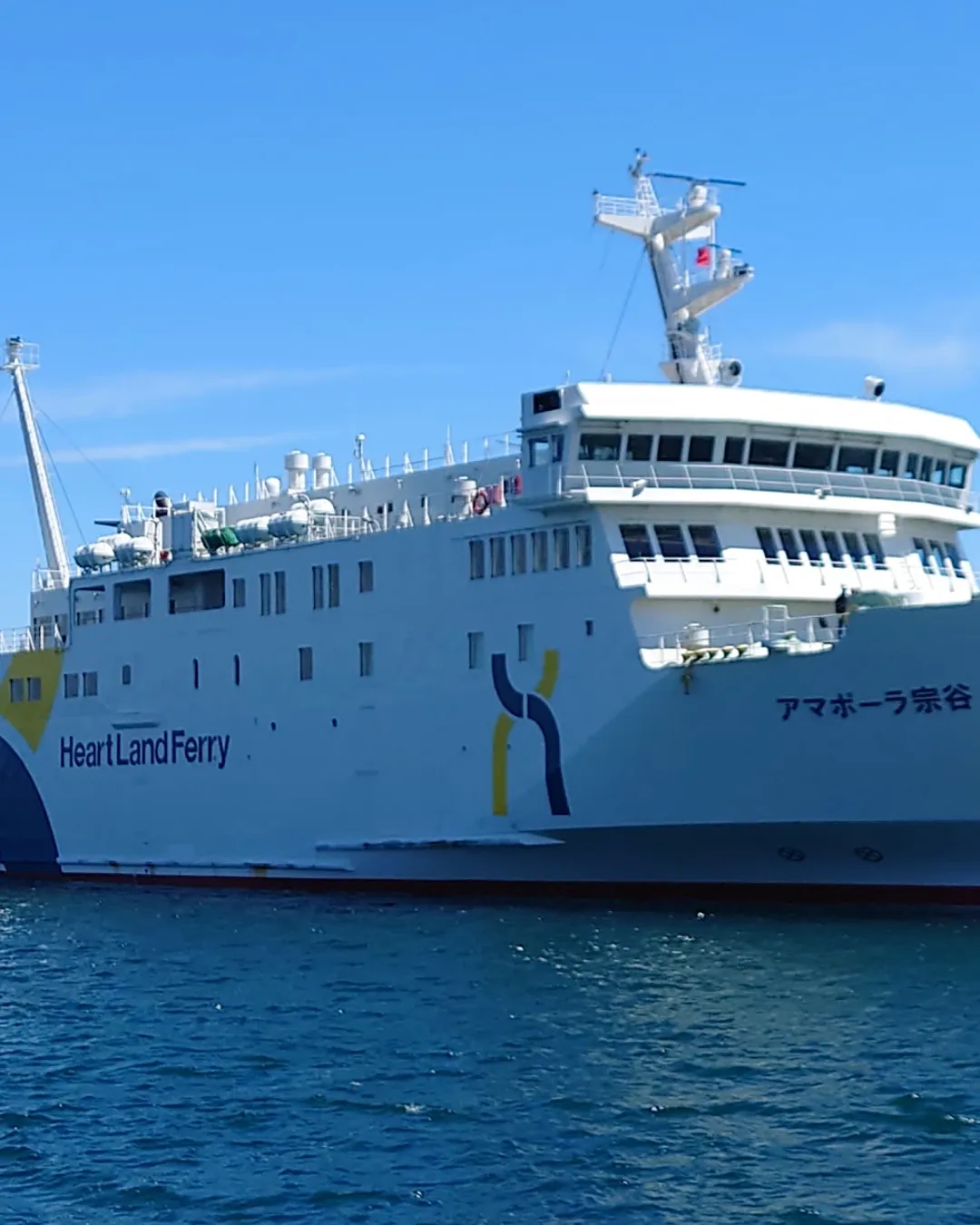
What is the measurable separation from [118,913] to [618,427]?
11.7 meters

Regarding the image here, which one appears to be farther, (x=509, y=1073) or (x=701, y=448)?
(x=701, y=448)

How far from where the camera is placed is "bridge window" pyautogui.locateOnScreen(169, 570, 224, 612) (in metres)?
32.4

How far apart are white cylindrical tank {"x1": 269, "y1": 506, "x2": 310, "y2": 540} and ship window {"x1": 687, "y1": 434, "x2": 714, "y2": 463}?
7.67m

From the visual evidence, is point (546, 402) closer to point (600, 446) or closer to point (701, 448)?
point (600, 446)

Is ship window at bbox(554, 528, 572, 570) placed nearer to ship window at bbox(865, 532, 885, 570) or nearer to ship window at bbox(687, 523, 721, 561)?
ship window at bbox(687, 523, 721, 561)

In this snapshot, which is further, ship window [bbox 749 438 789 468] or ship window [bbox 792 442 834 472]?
ship window [bbox 792 442 834 472]

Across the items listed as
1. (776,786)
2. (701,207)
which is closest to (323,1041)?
(776,786)

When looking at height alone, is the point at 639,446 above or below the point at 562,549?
above

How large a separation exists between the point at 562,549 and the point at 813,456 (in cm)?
405

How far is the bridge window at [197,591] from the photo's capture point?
106ft

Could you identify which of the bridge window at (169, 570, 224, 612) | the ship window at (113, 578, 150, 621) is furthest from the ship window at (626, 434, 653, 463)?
the ship window at (113, 578, 150, 621)

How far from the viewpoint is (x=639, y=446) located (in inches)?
1022

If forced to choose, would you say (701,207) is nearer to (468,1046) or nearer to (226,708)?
(226,708)

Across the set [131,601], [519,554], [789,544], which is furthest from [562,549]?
[131,601]
